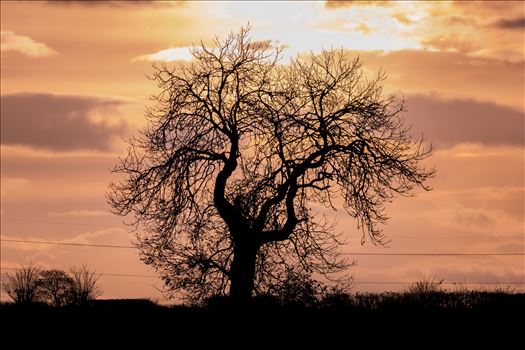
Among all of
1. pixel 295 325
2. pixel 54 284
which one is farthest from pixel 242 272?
pixel 54 284

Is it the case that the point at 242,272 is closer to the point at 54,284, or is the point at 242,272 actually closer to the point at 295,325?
the point at 295,325

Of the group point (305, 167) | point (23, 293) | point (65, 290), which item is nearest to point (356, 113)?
point (305, 167)

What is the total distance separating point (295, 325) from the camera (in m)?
24.5

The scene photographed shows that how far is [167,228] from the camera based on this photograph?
2883cm

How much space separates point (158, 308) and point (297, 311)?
6.61 m

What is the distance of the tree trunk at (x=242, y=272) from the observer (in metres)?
27.7

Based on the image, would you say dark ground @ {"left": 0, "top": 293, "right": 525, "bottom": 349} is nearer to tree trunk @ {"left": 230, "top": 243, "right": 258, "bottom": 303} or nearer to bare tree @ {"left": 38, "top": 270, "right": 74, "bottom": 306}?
tree trunk @ {"left": 230, "top": 243, "right": 258, "bottom": 303}

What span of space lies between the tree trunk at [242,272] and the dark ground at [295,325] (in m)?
0.52

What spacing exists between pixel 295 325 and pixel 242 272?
160 inches

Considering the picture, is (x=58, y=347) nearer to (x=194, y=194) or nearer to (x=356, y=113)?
(x=194, y=194)

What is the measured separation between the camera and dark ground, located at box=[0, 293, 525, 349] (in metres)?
22.6

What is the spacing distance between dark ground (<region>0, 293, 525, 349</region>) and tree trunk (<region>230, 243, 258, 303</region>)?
52cm

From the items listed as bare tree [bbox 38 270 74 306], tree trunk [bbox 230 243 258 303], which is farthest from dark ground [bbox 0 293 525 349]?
bare tree [bbox 38 270 74 306]

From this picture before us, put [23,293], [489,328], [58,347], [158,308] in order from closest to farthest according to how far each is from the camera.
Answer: [58,347] → [489,328] → [158,308] → [23,293]
